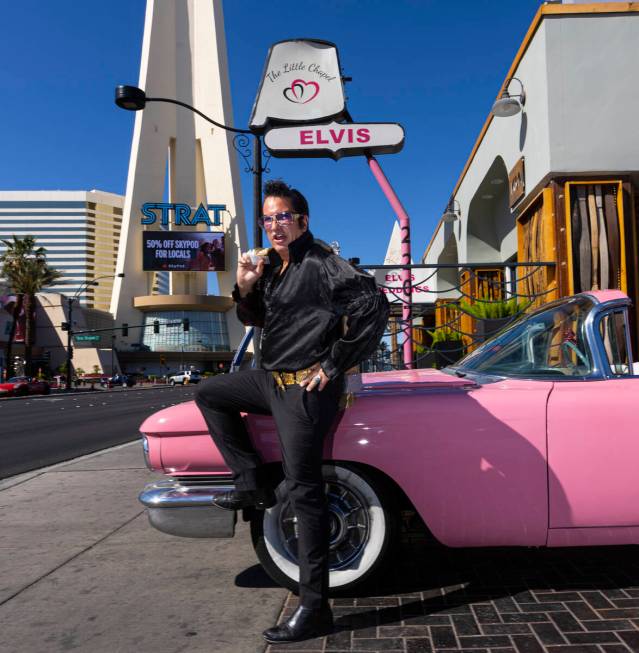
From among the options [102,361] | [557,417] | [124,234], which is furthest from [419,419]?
[124,234]

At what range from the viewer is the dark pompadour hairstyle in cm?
277

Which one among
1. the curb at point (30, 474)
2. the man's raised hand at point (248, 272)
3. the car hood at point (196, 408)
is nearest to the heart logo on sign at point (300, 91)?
the curb at point (30, 474)

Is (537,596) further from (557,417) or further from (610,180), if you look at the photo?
(610,180)

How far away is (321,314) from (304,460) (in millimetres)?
622

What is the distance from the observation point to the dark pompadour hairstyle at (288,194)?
2.77 metres

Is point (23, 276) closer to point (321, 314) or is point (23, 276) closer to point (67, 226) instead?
point (321, 314)

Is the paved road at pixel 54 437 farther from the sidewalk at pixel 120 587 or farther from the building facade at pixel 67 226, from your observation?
the building facade at pixel 67 226

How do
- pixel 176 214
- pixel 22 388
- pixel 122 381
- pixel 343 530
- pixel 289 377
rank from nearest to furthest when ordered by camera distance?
pixel 289 377 < pixel 343 530 < pixel 22 388 < pixel 122 381 < pixel 176 214

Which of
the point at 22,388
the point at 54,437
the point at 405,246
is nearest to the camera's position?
the point at 405,246

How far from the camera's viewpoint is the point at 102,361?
66250mm

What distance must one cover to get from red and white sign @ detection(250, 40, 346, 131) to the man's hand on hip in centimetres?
746

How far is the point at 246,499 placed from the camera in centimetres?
271

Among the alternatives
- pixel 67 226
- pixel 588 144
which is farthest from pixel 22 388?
pixel 67 226

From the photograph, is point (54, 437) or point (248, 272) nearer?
point (248, 272)
